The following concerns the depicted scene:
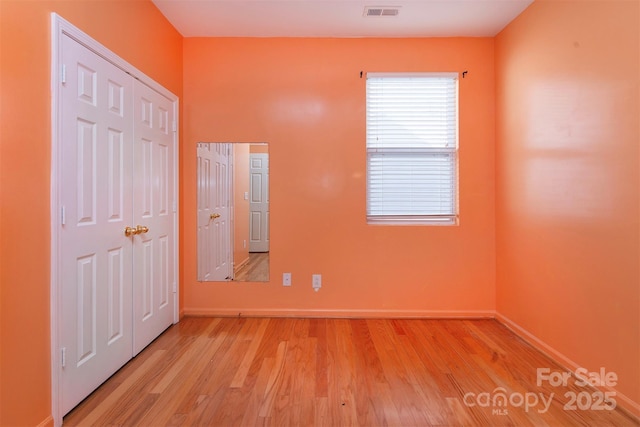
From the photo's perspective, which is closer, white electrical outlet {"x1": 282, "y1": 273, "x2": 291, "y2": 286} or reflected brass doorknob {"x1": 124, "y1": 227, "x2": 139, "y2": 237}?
reflected brass doorknob {"x1": 124, "y1": 227, "x2": 139, "y2": 237}

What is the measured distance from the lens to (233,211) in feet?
10.3

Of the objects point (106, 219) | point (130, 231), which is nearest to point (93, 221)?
point (106, 219)

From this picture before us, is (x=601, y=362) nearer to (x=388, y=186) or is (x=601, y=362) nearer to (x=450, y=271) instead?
(x=450, y=271)

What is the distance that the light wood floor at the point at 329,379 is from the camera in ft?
5.71

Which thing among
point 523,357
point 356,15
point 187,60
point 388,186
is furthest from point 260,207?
point 523,357

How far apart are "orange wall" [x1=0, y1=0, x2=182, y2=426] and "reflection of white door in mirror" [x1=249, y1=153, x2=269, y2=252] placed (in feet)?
5.43

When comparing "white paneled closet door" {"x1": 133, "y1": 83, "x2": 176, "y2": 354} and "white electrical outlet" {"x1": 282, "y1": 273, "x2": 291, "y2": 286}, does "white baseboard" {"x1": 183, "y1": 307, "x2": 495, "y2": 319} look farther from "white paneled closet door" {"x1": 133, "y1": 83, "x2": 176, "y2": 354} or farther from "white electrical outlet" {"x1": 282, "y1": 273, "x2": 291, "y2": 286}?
"white paneled closet door" {"x1": 133, "y1": 83, "x2": 176, "y2": 354}

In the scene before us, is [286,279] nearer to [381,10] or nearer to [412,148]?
[412,148]

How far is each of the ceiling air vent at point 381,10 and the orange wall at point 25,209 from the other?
2.02 meters

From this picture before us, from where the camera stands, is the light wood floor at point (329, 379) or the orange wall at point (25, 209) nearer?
the orange wall at point (25, 209)

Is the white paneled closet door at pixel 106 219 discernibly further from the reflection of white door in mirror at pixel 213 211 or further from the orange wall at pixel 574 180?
the orange wall at pixel 574 180

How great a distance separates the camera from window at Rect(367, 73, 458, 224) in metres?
3.20

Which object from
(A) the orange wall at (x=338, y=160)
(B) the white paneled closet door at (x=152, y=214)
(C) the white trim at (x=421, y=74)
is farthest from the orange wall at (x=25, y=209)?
(C) the white trim at (x=421, y=74)

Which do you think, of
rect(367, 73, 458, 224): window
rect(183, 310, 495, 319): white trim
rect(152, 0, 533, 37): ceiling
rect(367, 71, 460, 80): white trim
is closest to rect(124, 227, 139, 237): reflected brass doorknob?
rect(183, 310, 495, 319): white trim
